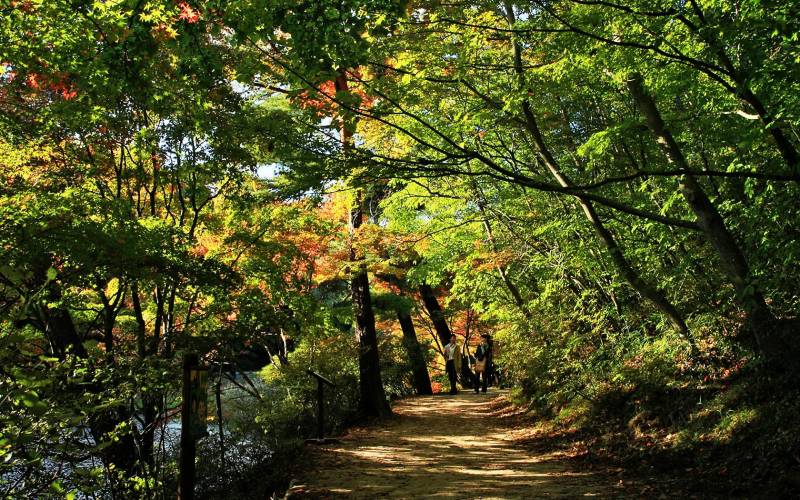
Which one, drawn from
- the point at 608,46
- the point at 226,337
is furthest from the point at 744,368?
the point at 226,337

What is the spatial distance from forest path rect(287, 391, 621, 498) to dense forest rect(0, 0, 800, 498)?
0.74 m

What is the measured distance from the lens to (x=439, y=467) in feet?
24.2

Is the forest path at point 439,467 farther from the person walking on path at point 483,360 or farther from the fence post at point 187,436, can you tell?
the person walking on path at point 483,360

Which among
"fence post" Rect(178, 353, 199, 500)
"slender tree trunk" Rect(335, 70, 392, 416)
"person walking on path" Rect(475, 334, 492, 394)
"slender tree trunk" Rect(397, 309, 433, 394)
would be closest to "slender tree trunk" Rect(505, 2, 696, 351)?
"slender tree trunk" Rect(335, 70, 392, 416)

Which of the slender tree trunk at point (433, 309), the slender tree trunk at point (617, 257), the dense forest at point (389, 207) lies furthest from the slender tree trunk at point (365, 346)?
the slender tree trunk at point (433, 309)

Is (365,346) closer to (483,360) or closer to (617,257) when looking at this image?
(617,257)

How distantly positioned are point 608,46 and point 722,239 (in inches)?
99.5

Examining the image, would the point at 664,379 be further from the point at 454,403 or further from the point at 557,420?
the point at 454,403

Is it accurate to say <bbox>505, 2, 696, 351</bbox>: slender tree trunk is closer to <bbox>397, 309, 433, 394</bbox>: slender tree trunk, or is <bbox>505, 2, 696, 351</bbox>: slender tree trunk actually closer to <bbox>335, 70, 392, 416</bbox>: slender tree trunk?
<bbox>335, 70, 392, 416</bbox>: slender tree trunk

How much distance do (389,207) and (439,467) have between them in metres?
6.80

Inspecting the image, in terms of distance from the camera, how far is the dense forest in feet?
13.9

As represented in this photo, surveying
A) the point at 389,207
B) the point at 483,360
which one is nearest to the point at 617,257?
the point at 389,207

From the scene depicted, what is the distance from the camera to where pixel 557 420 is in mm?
9414

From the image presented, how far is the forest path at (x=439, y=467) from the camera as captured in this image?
6.06 m
